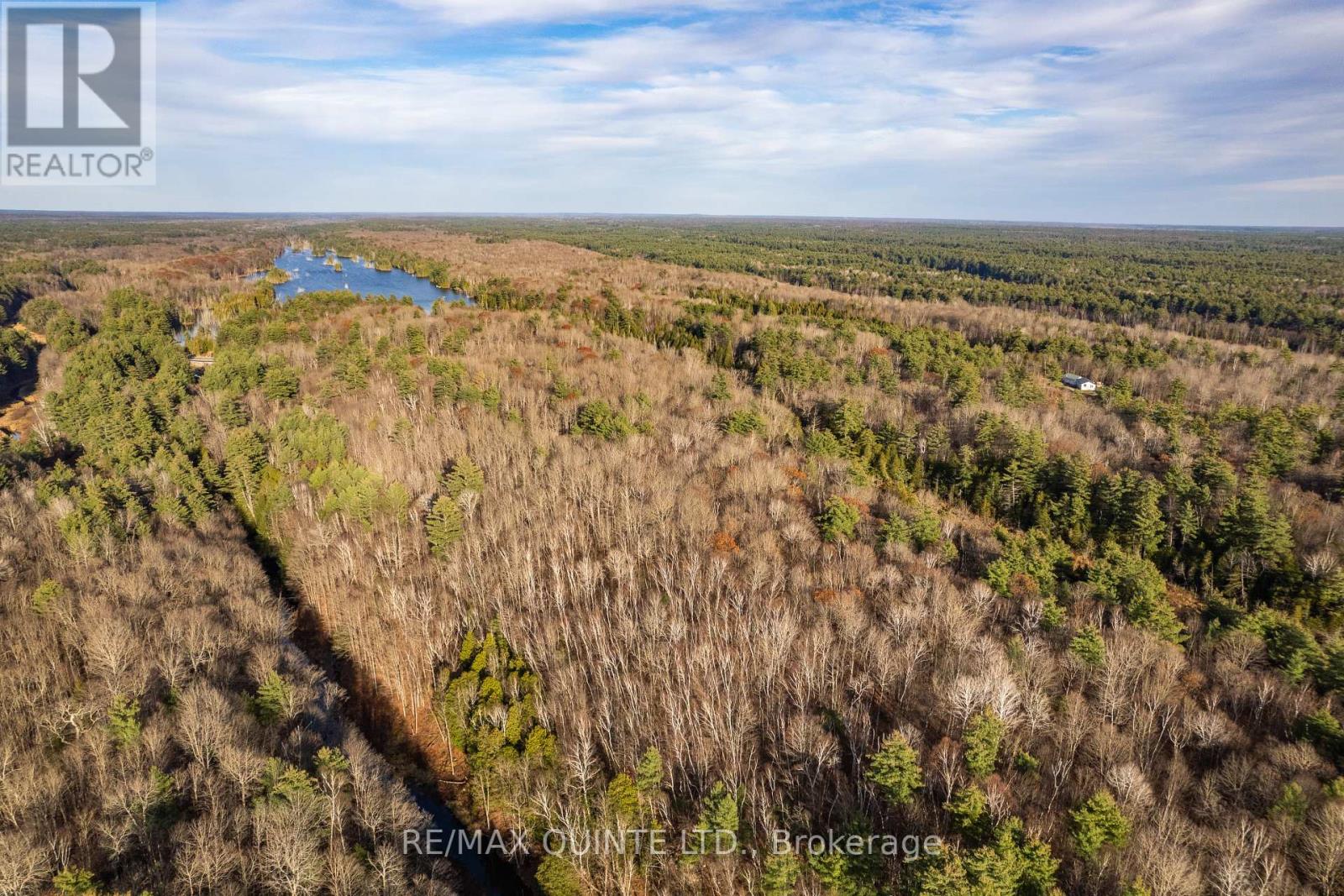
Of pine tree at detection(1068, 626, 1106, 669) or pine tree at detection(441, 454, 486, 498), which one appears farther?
pine tree at detection(441, 454, 486, 498)

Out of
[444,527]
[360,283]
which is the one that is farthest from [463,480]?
[360,283]

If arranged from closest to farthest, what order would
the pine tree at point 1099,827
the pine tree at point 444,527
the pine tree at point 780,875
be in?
the pine tree at point 780,875, the pine tree at point 1099,827, the pine tree at point 444,527

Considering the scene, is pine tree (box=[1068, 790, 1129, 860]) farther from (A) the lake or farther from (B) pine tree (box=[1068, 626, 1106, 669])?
(A) the lake

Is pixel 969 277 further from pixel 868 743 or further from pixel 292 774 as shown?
pixel 292 774

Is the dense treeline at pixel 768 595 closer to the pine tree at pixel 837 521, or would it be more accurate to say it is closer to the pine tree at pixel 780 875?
the pine tree at pixel 780 875

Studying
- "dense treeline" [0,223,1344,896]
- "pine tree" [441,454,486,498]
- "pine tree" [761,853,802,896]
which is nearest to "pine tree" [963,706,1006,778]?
"dense treeline" [0,223,1344,896]

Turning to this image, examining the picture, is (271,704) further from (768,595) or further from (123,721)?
(768,595)

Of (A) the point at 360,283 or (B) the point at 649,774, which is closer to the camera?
(B) the point at 649,774

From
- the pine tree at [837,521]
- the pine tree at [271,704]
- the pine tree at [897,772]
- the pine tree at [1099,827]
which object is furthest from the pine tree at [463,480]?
the pine tree at [1099,827]
